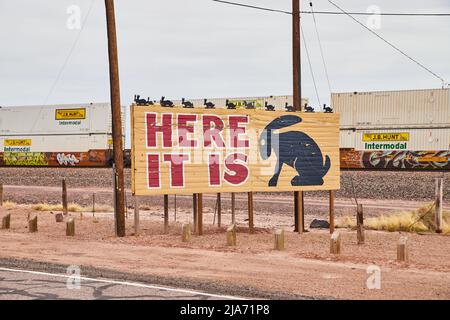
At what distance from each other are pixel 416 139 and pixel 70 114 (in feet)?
104

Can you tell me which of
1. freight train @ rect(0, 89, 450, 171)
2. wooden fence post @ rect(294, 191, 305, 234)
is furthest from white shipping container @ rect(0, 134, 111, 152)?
wooden fence post @ rect(294, 191, 305, 234)

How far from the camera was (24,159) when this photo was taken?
65375 millimetres

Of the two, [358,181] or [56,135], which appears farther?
[56,135]

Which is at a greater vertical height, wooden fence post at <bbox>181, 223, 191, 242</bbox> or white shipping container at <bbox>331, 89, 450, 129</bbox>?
white shipping container at <bbox>331, 89, 450, 129</bbox>

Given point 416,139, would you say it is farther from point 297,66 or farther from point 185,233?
point 185,233

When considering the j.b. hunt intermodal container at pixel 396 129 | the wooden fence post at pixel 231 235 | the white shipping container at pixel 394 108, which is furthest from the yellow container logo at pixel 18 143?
the wooden fence post at pixel 231 235

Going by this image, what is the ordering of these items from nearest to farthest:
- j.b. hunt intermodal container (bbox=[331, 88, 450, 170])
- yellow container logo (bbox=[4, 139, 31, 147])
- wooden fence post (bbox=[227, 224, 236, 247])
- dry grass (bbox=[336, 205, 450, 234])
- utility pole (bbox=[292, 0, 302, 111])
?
wooden fence post (bbox=[227, 224, 236, 247]), utility pole (bbox=[292, 0, 302, 111]), dry grass (bbox=[336, 205, 450, 234]), j.b. hunt intermodal container (bbox=[331, 88, 450, 170]), yellow container logo (bbox=[4, 139, 31, 147])

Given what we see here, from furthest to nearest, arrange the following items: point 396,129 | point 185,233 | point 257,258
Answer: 1. point 396,129
2. point 185,233
3. point 257,258

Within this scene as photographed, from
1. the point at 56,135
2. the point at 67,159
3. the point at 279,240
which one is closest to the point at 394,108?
the point at 67,159

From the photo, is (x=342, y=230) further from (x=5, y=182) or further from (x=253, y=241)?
(x=5, y=182)

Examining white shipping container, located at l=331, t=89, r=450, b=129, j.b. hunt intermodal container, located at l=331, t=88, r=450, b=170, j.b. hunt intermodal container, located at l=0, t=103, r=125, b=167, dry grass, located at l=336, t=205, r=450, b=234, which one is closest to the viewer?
dry grass, located at l=336, t=205, r=450, b=234

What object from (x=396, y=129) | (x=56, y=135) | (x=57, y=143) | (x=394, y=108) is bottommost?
(x=57, y=143)

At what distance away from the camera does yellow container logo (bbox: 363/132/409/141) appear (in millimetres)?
50062

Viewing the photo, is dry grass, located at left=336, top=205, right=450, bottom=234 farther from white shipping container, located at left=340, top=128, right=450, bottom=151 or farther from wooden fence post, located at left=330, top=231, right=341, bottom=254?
white shipping container, located at left=340, top=128, right=450, bottom=151
